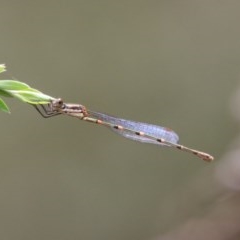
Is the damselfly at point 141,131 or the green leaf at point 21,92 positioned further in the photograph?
the damselfly at point 141,131

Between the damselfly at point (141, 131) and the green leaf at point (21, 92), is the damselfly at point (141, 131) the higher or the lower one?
the higher one

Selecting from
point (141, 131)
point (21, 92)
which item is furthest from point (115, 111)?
point (21, 92)

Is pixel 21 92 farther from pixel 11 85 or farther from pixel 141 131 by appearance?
pixel 141 131

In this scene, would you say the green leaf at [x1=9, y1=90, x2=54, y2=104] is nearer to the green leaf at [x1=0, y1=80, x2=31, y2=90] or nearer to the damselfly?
the green leaf at [x1=0, y1=80, x2=31, y2=90]

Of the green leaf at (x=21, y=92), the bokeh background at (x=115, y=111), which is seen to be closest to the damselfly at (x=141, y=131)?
the green leaf at (x=21, y=92)

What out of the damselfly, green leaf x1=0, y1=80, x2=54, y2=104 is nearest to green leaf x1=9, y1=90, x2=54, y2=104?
green leaf x1=0, y1=80, x2=54, y2=104

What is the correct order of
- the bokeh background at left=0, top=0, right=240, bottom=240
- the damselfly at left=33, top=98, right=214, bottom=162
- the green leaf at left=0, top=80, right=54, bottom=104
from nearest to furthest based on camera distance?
the green leaf at left=0, top=80, right=54, bottom=104, the damselfly at left=33, top=98, right=214, bottom=162, the bokeh background at left=0, top=0, right=240, bottom=240

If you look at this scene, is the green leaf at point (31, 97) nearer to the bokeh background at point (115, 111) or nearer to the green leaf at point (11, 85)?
the green leaf at point (11, 85)

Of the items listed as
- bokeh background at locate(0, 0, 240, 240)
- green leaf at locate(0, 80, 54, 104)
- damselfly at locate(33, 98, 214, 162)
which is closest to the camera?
green leaf at locate(0, 80, 54, 104)
